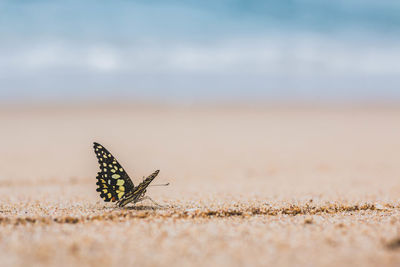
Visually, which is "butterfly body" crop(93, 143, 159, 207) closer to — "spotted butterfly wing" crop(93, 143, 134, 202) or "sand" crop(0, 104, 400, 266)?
"spotted butterfly wing" crop(93, 143, 134, 202)

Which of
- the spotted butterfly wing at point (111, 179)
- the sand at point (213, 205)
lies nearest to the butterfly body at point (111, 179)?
the spotted butterfly wing at point (111, 179)

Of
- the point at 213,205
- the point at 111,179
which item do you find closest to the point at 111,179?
the point at 111,179

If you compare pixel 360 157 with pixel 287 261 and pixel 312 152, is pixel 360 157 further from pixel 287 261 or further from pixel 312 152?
pixel 287 261

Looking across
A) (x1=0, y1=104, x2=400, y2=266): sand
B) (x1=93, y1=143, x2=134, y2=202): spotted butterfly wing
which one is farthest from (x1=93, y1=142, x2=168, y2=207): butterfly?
(x1=0, y1=104, x2=400, y2=266): sand

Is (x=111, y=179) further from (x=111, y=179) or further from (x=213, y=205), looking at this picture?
(x=213, y=205)

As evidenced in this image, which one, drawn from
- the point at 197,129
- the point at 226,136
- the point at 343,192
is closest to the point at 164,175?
the point at 343,192
